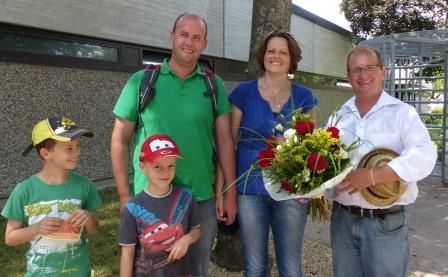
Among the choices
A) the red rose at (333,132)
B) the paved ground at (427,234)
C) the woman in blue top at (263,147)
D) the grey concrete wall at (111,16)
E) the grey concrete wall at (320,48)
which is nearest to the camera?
the red rose at (333,132)

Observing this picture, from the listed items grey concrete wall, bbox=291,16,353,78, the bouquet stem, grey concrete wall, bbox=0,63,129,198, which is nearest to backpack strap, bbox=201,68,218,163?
the bouquet stem

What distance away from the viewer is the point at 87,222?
240 centimetres

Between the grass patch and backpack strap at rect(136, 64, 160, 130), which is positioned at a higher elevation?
backpack strap at rect(136, 64, 160, 130)

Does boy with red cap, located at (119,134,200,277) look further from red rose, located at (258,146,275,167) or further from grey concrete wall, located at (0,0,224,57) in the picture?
grey concrete wall, located at (0,0,224,57)

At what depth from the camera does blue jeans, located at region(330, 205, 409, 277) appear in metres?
2.39

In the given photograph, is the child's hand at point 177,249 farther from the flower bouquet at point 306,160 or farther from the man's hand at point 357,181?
the man's hand at point 357,181

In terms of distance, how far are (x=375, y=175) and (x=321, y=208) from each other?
57 cm

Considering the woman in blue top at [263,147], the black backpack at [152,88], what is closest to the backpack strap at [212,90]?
the black backpack at [152,88]

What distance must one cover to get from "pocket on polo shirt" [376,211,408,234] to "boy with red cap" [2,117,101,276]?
1.64 metres

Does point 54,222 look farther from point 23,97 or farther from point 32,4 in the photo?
point 32,4

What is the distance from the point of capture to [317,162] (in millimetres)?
2207

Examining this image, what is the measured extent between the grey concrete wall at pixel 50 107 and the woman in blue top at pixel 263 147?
4221 millimetres

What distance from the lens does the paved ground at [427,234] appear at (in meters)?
4.57

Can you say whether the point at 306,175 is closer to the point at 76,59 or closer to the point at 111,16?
the point at 76,59
